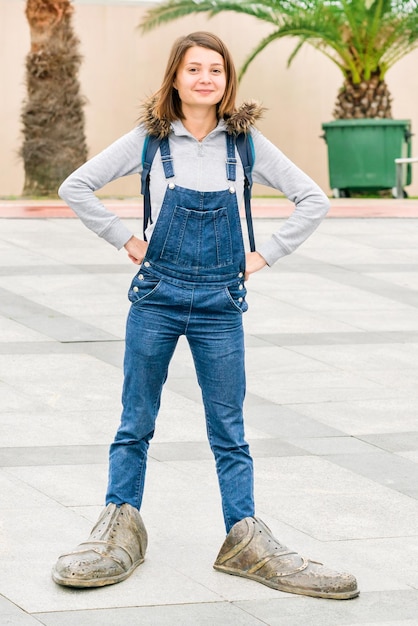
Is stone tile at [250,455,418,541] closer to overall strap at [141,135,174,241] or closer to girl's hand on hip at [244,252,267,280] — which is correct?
girl's hand on hip at [244,252,267,280]

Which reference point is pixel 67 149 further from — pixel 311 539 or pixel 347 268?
pixel 311 539

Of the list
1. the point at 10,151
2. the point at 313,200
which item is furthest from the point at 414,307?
the point at 10,151

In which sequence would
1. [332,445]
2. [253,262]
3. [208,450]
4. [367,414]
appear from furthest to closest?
1. [367,414]
2. [332,445]
3. [208,450]
4. [253,262]

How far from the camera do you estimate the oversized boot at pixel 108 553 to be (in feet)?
15.7

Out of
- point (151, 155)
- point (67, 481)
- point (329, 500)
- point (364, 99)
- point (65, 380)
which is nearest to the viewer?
point (151, 155)

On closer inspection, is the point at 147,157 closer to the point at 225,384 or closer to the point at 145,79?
the point at 225,384

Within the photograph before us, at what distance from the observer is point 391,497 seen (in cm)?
593

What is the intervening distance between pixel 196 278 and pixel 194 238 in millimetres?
143

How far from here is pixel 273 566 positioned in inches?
A: 193

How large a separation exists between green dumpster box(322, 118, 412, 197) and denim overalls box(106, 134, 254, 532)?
14556 millimetres

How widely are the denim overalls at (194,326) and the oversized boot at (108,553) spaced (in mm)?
81

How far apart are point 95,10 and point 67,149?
2580 mm

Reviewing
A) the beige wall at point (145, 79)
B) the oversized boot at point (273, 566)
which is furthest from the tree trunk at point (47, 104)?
the oversized boot at point (273, 566)

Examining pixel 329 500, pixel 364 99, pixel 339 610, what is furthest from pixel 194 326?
pixel 364 99
